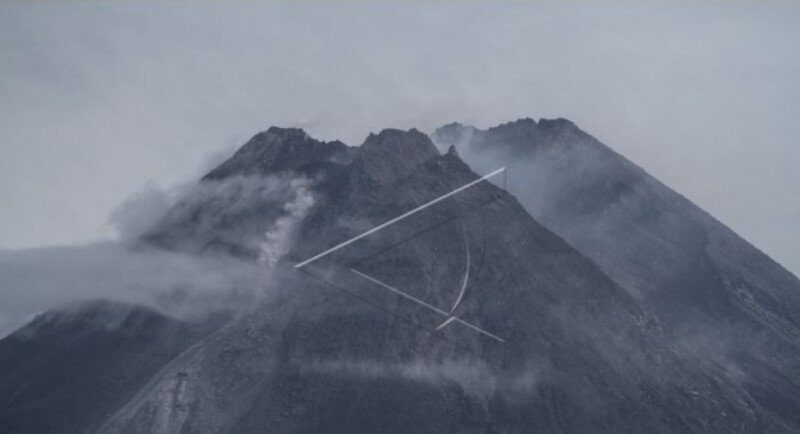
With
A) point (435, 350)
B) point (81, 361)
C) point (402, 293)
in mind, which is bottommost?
point (81, 361)

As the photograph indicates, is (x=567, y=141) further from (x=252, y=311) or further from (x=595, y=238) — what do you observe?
(x=252, y=311)

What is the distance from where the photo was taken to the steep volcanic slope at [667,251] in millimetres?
89625

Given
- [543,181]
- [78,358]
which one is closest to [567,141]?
[543,181]

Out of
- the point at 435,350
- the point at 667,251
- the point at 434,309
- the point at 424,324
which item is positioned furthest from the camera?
the point at 667,251

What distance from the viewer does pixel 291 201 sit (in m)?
106

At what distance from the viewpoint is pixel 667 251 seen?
109 metres

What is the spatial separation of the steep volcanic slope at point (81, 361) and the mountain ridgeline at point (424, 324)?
0.29 metres

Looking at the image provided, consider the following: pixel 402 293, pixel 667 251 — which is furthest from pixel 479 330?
pixel 667 251

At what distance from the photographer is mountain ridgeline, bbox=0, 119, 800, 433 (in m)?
72.0

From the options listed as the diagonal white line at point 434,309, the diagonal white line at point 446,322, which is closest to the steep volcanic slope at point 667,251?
the diagonal white line at point 434,309

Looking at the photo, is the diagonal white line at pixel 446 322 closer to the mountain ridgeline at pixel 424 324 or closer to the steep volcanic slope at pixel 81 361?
the mountain ridgeline at pixel 424 324

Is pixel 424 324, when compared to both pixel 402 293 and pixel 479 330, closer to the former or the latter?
pixel 402 293

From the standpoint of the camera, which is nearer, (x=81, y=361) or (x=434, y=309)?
(x=434, y=309)

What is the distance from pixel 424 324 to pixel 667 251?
156ft
